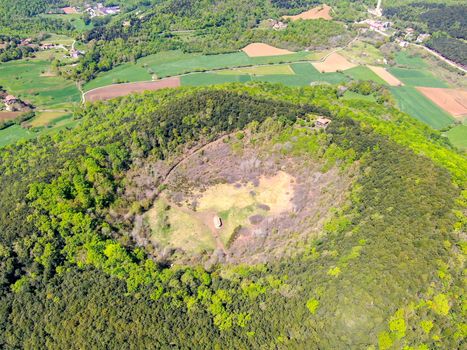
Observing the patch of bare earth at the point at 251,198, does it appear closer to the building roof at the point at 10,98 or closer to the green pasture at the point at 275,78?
the green pasture at the point at 275,78

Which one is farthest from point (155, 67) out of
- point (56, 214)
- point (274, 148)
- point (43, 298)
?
point (43, 298)

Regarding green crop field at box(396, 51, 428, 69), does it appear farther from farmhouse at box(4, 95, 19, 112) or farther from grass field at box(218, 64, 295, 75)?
farmhouse at box(4, 95, 19, 112)

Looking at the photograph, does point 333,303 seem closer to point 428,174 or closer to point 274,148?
point 428,174

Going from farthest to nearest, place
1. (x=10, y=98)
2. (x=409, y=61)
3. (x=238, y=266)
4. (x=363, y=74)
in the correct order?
(x=409, y=61) → (x=363, y=74) → (x=10, y=98) → (x=238, y=266)

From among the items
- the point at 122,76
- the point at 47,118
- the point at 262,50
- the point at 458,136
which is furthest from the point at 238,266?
the point at 262,50

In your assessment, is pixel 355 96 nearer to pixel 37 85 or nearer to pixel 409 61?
pixel 409 61

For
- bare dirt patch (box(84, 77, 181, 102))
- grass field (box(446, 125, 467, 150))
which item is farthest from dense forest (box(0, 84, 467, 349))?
bare dirt patch (box(84, 77, 181, 102))
